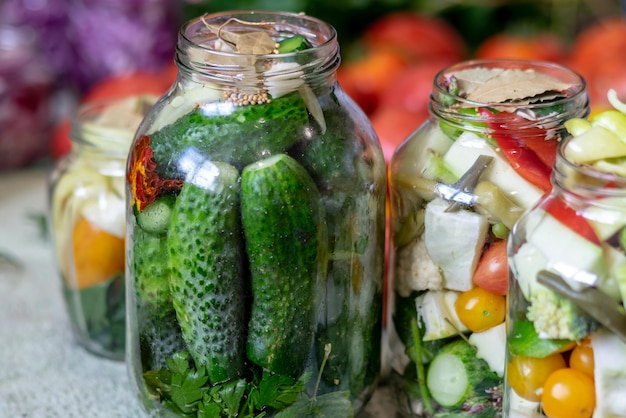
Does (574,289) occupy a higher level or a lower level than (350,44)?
higher

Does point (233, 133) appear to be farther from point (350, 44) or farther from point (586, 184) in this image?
point (350, 44)

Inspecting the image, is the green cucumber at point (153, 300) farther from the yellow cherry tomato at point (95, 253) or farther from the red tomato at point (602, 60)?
the red tomato at point (602, 60)

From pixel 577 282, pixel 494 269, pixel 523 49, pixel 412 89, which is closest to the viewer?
pixel 577 282

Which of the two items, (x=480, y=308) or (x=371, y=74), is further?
(x=371, y=74)

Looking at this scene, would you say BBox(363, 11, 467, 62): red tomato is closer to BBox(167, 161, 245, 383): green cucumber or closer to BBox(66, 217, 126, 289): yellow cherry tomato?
BBox(66, 217, 126, 289): yellow cherry tomato

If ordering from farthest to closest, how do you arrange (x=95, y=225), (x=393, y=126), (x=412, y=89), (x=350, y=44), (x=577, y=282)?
(x=350, y=44) < (x=412, y=89) < (x=393, y=126) < (x=95, y=225) < (x=577, y=282)

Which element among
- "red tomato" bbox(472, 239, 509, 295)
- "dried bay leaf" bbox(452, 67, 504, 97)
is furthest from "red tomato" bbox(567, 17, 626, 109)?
"red tomato" bbox(472, 239, 509, 295)

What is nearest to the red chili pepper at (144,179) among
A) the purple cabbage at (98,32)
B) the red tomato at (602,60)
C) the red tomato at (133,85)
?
the red tomato at (133,85)

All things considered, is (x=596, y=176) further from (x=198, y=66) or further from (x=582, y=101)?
(x=198, y=66)

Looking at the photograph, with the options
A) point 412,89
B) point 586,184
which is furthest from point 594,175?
point 412,89
